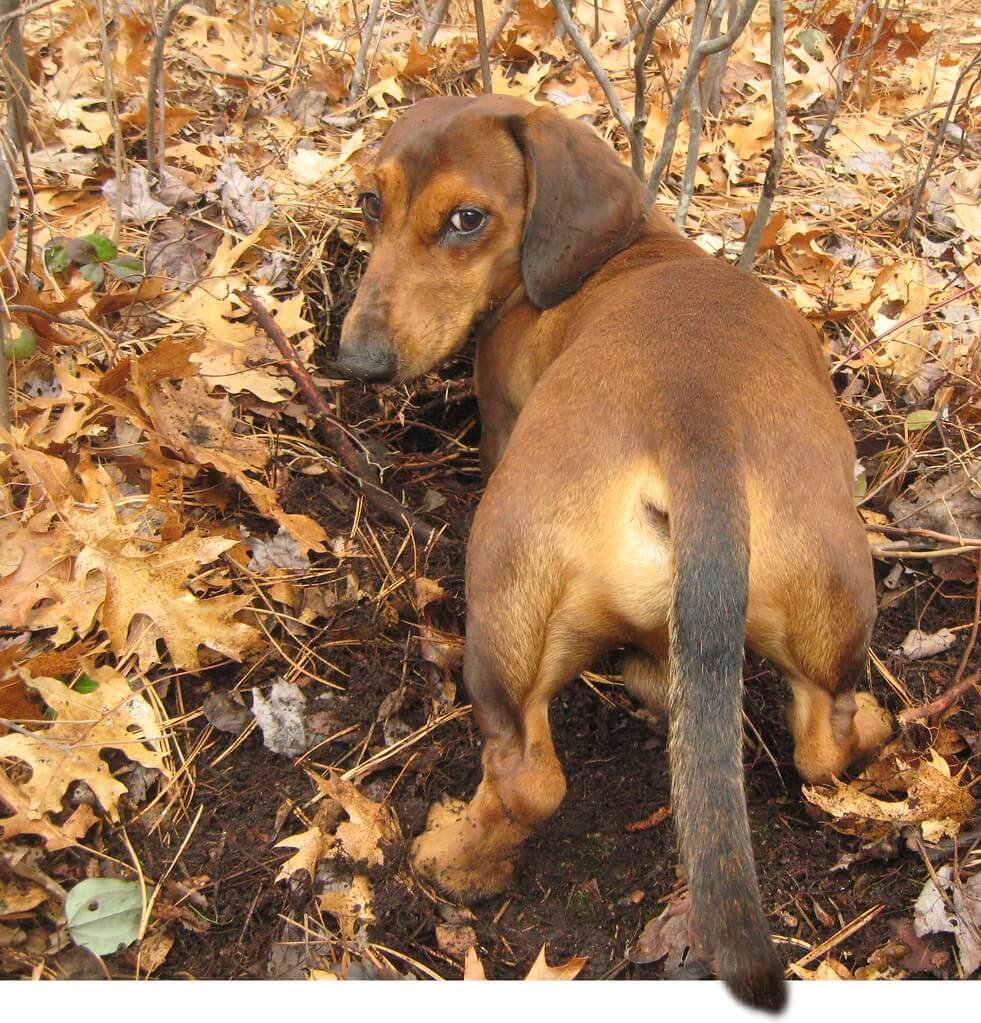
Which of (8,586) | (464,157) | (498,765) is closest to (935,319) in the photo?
(464,157)

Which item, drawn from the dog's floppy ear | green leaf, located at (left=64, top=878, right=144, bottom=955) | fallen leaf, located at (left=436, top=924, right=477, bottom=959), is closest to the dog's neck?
the dog's floppy ear

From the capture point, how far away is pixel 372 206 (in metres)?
3.30

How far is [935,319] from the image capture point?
409 centimetres

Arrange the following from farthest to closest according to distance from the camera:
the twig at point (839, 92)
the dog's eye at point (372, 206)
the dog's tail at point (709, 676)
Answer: the twig at point (839, 92), the dog's eye at point (372, 206), the dog's tail at point (709, 676)

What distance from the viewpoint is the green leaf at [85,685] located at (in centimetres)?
272

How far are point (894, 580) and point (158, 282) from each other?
2781 millimetres

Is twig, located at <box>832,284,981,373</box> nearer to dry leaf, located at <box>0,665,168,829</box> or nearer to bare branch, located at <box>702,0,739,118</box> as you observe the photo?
bare branch, located at <box>702,0,739,118</box>

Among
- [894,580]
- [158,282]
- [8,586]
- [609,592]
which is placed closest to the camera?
[609,592]

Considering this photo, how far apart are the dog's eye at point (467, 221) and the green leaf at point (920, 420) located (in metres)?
1.70

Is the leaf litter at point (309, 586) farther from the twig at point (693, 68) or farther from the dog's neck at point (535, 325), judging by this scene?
the twig at point (693, 68)

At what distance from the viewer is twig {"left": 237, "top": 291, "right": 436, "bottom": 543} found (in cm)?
327

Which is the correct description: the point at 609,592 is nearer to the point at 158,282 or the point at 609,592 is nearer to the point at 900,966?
the point at 900,966

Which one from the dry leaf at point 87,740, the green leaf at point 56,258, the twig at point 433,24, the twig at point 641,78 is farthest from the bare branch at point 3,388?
the twig at point 433,24
